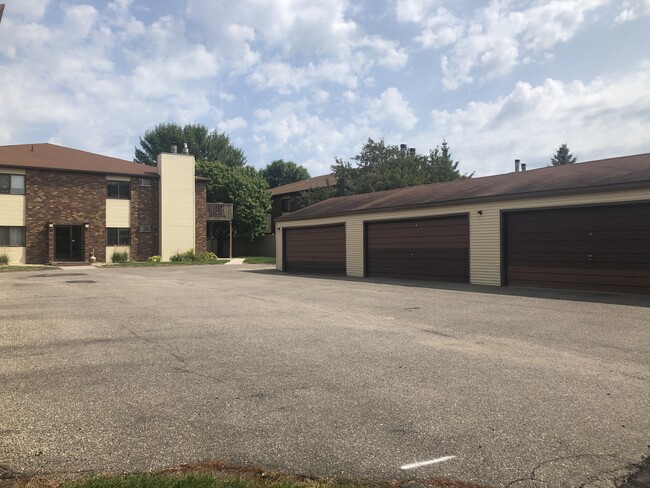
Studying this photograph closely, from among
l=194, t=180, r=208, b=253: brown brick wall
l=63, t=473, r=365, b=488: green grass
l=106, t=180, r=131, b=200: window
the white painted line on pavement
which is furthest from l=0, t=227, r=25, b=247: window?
the white painted line on pavement

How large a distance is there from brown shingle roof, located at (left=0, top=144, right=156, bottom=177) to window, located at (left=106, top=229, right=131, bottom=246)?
3824 mm

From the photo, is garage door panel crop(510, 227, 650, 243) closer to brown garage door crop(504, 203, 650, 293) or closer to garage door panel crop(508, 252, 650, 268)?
brown garage door crop(504, 203, 650, 293)

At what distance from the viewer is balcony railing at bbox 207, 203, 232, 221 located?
37000 millimetres

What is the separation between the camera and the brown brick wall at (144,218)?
32719 mm

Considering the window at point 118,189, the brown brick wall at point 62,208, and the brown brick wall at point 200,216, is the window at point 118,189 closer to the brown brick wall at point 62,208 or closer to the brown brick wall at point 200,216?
A: the brown brick wall at point 62,208

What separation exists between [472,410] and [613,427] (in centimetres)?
109

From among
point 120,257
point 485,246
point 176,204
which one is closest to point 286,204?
point 176,204

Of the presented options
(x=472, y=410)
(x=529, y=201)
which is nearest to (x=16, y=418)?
(x=472, y=410)

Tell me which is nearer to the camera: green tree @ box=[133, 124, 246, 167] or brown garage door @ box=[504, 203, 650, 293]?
brown garage door @ box=[504, 203, 650, 293]

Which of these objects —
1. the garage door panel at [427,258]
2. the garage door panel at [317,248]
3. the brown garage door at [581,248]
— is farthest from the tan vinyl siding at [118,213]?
the brown garage door at [581,248]

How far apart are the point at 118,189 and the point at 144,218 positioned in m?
2.52

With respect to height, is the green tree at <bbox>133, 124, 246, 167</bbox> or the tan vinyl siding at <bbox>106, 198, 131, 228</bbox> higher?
the green tree at <bbox>133, 124, 246, 167</bbox>

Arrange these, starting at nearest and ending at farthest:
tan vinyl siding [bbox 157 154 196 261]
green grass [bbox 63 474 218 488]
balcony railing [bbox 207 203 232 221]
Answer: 1. green grass [bbox 63 474 218 488]
2. tan vinyl siding [bbox 157 154 196 261]
3. balcony railing [bbox 207 203 232 221]

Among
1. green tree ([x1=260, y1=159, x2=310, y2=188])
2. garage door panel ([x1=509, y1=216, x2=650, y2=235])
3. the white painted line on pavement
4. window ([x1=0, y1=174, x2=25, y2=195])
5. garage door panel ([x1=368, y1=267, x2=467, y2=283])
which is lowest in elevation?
the white painted line on pavement
